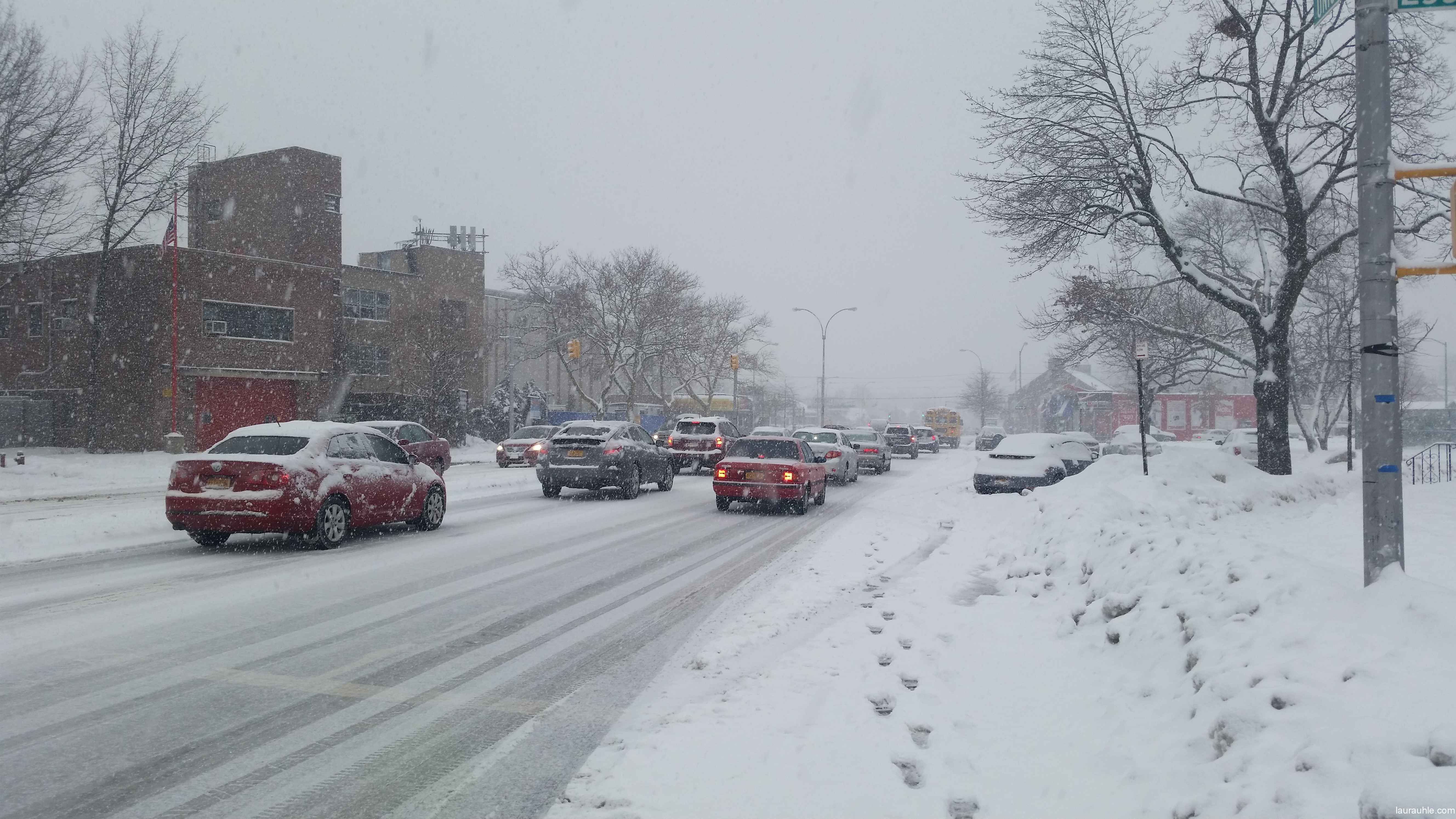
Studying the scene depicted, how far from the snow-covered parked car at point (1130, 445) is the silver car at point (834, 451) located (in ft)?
43.4

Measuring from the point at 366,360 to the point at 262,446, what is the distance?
1449 inches

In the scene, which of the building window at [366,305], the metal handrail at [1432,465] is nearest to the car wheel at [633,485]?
the metal handrail at [1432,465]

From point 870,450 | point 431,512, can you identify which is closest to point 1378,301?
point 431,512

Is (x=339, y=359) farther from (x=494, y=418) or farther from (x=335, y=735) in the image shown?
(x=335, y=735)

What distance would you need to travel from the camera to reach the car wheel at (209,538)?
1160 cm

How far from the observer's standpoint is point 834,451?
24.6 metres

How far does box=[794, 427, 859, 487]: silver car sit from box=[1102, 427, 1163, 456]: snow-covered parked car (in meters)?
13.2

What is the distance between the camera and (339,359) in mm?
43812

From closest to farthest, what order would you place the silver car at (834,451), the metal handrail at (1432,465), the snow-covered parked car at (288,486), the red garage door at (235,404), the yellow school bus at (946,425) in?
the snow-covered parked car at (288,486) → the metal handrail at (1432,465) → the silver car at (834,451) → the red garage door at (235,404) → the yellow school bus at (946,425)

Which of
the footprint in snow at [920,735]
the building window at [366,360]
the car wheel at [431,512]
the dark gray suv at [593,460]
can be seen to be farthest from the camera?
the building window at [366,360]

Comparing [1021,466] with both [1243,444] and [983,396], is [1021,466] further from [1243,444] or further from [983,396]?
[983,396]

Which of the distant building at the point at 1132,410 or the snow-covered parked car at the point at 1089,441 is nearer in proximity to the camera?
the snow-covered parked car at the point at 1089,441

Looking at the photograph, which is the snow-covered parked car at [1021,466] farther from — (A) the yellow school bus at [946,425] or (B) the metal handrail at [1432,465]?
(A) the yellow school bus at [946,425]

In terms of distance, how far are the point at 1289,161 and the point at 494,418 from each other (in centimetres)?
4062
